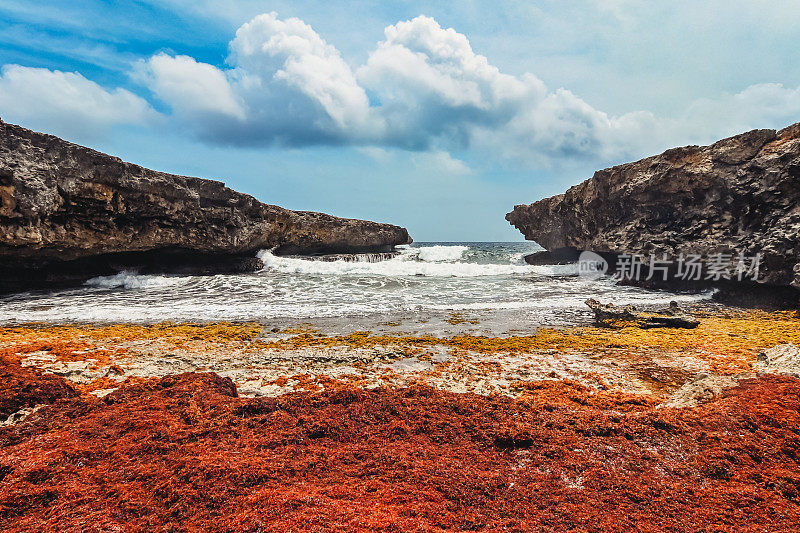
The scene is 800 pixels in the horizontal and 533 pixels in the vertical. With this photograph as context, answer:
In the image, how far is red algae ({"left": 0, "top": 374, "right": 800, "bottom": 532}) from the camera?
202 centimetres

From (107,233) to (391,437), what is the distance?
66.9 feet

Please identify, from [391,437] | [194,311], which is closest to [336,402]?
[391,437]

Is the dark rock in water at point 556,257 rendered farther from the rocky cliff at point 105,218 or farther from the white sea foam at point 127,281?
the white sea foam at point 127,281

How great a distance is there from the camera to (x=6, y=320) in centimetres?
949

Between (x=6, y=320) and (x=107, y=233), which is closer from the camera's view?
(x=6, y=320)

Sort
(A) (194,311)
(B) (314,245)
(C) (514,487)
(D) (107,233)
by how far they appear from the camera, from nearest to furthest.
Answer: (C) (514,487), (A) (194,311), (D) (107,233), (B) (314,245)

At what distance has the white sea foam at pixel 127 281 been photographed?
1698cm

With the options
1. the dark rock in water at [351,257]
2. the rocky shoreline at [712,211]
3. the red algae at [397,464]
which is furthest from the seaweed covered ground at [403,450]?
the dark rock in water at [351,257]

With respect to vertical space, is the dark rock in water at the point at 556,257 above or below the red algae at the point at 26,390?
above

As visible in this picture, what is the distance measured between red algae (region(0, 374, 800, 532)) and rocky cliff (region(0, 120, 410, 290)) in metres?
15.4

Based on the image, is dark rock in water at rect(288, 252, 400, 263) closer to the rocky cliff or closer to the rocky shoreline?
the rocky cliff

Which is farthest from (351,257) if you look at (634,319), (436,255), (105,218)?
(634,319)

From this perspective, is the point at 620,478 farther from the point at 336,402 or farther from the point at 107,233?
the point at 107,233

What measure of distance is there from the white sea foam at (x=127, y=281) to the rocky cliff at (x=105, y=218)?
1128 mm
